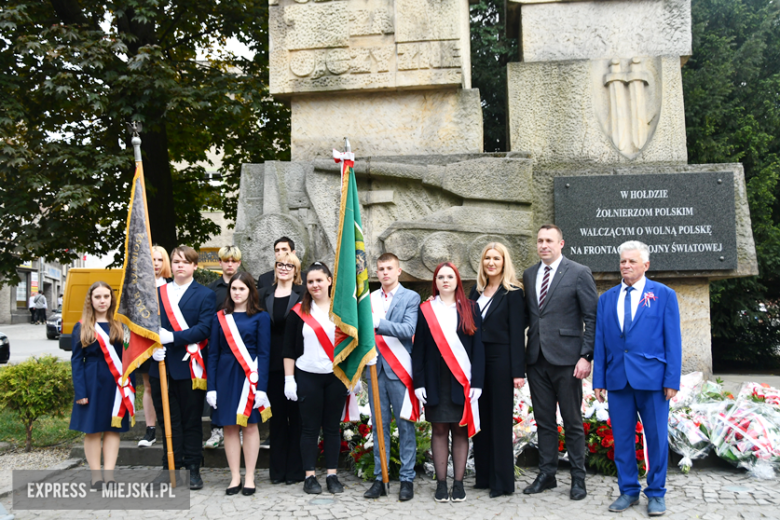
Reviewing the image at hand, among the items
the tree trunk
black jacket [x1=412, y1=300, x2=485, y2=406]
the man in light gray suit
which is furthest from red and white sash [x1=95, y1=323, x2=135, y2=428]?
the tree trunk

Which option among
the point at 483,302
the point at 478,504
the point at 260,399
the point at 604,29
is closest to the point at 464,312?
the point at 483,302

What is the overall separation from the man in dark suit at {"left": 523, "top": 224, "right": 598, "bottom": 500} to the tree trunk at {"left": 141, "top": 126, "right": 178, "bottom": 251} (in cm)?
687

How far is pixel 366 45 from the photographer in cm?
632

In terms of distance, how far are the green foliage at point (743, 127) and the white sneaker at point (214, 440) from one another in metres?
8.04

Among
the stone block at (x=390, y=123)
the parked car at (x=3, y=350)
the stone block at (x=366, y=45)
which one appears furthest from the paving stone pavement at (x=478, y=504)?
the parked car at (x=3, y=350)

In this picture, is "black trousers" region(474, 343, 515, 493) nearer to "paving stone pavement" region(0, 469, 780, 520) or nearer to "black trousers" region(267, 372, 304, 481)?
"paving stone pavement" region(0, 469, 780, 520)

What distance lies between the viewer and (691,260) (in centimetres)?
580

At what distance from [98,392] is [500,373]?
8.76 feet

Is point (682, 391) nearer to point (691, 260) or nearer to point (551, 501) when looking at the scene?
point (691, 260)

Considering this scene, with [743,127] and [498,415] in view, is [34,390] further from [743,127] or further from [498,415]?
[743,127]

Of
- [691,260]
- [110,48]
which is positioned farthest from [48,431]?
[691,260]

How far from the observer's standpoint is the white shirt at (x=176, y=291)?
4.57 m

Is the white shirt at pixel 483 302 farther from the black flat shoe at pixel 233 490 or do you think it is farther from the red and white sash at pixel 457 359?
the black flat shoe at pixel 233 490

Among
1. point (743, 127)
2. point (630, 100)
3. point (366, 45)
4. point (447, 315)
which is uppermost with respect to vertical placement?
point (743, 127)
